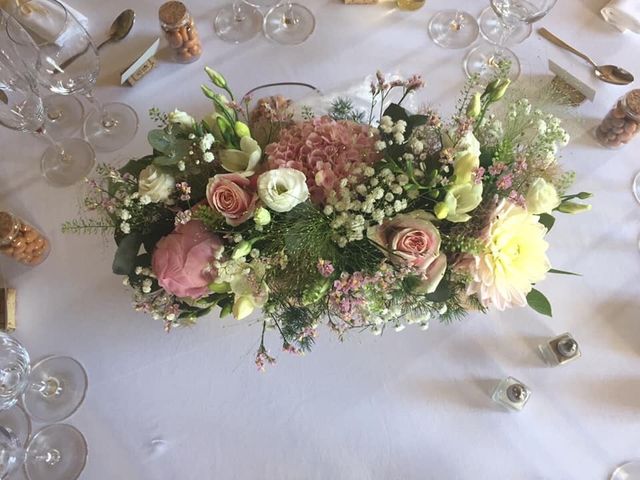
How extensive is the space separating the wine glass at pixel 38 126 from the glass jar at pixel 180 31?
27 cm

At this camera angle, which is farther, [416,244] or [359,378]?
[359,378]

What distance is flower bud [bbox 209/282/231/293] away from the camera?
29.9 inches

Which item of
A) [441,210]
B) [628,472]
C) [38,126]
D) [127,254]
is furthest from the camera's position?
[38,126]

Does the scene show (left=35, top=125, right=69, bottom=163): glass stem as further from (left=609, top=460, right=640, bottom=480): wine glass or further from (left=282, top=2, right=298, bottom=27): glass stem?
(left=609, top=460, right=640, bottom=480): wine glass

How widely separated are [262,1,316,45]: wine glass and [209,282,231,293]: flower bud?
0.64 m

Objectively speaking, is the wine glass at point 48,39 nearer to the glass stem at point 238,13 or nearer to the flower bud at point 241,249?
the glass stem at point 238,13

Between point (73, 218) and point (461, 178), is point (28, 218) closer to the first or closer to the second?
point (73, 218)

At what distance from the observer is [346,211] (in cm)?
73

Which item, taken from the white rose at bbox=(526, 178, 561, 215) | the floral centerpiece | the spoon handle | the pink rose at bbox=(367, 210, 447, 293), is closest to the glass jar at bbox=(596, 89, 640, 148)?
the spoon handle

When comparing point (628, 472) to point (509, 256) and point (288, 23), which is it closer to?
point (509, 256)

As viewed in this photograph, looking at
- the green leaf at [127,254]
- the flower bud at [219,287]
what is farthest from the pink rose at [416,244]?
the green leaf at [127,254]

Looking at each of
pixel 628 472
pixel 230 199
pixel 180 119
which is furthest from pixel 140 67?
pixel 628 472

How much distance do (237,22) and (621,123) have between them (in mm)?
823

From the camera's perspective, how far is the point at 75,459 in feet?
3.14
